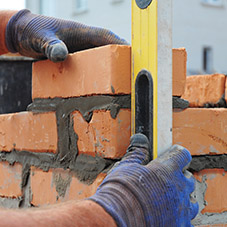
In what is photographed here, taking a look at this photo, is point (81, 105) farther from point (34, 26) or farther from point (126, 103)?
point (34, 26)

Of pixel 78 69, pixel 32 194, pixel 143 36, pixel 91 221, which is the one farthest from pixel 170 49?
pixel 32 194

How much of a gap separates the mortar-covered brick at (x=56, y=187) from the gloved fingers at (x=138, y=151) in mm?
215

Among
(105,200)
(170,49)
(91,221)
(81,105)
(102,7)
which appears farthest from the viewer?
(102,7)

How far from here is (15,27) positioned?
214 centimetres

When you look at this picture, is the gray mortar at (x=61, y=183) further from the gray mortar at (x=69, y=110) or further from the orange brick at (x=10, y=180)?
the orange brick at (x=10, y=180)

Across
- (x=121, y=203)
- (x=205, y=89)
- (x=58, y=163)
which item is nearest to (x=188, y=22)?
(x=205, y=89)

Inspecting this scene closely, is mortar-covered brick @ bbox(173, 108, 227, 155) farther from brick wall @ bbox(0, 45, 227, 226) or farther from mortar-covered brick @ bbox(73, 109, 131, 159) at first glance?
mortar-covered brick @ bbox(73, 109, 131, 159)

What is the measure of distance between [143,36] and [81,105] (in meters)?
0.43

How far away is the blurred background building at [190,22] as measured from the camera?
47.1 feet

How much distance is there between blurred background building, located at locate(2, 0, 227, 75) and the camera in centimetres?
1434

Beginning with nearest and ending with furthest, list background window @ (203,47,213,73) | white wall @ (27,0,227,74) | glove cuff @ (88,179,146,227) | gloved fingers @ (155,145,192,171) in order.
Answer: glove cuff @ (88,179,146,227), gloved fingers @ (155,145,192,171), white wall @ (27,0,227,74), background window @ (203,47,213,73)

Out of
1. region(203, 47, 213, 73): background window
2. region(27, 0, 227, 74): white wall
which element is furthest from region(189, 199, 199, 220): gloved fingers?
region(203, 47, 213, 73): background window

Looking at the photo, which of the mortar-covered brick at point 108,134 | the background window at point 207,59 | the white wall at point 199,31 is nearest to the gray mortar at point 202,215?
the mortar-covered brick at point 108,134

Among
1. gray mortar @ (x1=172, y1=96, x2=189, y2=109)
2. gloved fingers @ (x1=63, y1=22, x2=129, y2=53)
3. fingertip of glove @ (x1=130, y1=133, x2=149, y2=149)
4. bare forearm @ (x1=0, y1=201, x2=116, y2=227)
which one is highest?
gloved fingers @ (x1=63, y1=22, x2=129, y2=53)
